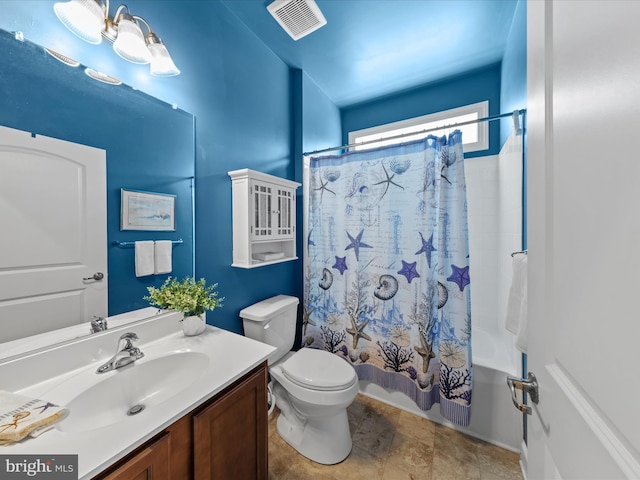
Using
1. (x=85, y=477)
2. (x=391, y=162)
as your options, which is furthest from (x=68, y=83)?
(x=391, y=162)

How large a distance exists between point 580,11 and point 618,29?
137 mm

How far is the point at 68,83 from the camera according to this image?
919mm

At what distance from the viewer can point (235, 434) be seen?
0.90m

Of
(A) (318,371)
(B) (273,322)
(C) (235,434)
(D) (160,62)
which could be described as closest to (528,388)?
(C) (235,434)

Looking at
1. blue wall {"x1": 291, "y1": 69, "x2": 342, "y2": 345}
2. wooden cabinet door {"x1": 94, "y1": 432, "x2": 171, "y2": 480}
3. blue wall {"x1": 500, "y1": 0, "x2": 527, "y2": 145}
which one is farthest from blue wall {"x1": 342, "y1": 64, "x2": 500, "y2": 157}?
wooden cabinet door {"x1": 94, "y1": 432, "x2": 171, "y2": 480}

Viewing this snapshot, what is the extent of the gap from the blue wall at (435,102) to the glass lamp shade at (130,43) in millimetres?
2013

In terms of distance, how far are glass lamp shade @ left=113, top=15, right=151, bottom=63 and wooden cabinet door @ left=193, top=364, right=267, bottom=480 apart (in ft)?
4.63

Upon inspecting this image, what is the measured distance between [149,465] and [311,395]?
0.80 metres

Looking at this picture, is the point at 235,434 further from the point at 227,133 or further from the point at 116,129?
the point at 227,133

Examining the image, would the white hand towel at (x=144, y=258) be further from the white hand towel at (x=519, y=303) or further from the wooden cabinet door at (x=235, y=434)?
the white hand towel at (x=519, y=303)

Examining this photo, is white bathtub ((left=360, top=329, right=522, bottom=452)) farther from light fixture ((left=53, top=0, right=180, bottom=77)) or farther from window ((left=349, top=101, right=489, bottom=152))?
light fixture ((left=53, top=0, right=180, bottom=77))

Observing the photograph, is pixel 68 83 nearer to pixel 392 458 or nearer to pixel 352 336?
pixel 352 336

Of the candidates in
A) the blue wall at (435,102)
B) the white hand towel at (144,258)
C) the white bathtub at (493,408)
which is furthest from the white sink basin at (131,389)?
the blue wall at (435,102)

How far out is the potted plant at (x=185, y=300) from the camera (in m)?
1.11
